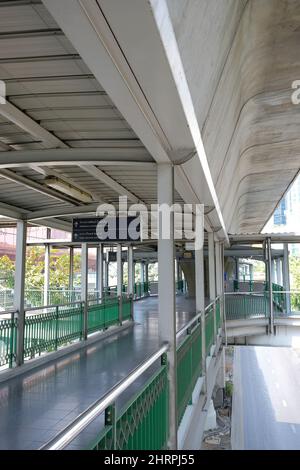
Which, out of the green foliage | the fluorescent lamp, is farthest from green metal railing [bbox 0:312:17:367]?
the green foliage

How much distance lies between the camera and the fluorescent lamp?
5559 mm

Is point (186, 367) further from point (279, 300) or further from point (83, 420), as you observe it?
point (279, 300)

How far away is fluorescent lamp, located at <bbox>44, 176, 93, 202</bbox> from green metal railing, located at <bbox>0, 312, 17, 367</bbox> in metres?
2.44

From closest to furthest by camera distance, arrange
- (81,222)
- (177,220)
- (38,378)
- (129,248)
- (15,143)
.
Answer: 1. (15,143)
2. (38,378)
3. (81,222)
4. (177,220)
5. (129,248)

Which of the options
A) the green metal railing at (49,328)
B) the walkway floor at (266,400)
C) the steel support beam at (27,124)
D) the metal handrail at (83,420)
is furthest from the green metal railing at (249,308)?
the metal handrail at (83,420)

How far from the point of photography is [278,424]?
10570 mm

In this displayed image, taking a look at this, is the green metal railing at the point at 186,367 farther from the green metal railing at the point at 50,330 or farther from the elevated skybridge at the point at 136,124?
the green metal railing at the point at 50,330

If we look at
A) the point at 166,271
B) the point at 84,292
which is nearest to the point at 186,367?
the point at 166,271

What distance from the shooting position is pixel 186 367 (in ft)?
15.1

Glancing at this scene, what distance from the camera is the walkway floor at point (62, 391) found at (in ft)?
13.2

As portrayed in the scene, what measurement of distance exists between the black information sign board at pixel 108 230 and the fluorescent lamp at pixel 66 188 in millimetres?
723

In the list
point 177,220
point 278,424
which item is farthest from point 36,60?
point 278,424
